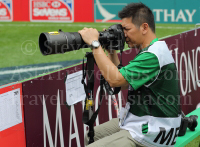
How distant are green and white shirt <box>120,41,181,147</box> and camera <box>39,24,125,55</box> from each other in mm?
236

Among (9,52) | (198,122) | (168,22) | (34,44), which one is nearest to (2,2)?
(34,44)

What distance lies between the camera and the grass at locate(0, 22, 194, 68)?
31.8 ft

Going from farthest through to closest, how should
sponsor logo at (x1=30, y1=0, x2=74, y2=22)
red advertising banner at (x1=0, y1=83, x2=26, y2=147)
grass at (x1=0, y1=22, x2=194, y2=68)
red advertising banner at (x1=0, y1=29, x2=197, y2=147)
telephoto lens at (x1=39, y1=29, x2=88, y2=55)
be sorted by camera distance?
sponsor logo at (x1=30, y1=0, x2=74, y2=22) → grass at (x1=0, y1=22, x2=194, y2=68) → red advertising banner at (x1=0, y1=29, x2=197, y2=147) → red advertising banner at (x1=0, y1=83, x2=26, y2=147) → telephoto lens at (x1=39, y1=29, x2=88, y2=55)

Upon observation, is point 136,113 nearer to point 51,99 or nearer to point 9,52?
point 51,99

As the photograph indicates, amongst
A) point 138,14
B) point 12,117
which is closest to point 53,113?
point 12,117

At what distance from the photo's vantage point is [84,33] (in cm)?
270

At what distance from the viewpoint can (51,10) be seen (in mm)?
15328

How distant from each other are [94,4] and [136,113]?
13.5m

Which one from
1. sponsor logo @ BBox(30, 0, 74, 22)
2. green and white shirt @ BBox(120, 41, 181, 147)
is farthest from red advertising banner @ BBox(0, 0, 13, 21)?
green and white shirt @ BBox(120, 41, 181, 147)

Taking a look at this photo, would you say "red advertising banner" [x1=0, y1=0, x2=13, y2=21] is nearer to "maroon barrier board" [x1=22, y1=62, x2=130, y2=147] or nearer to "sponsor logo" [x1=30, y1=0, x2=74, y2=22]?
"sponsor logo" [x1=30, y1=0, x2=74, y2=22]

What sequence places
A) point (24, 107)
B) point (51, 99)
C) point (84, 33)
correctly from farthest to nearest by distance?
point (51, 99) < point (24, 107) < point (84, 33)

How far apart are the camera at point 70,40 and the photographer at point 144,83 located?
0.19 ft

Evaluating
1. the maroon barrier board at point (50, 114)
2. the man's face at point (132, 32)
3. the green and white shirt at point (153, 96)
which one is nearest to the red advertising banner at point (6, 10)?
the maroon barrier board at point (50, 114)

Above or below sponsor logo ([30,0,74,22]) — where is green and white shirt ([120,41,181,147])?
below
